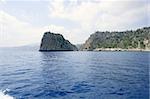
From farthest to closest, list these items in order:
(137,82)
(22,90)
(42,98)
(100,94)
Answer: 1. (137,82)
2. (22,90)
3. (100,94)
4. (42,98)

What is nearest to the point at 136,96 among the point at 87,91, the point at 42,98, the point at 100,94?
the point at 100,94

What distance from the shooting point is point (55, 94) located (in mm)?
26422

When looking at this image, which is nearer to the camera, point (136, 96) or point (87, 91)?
point (136, 96)

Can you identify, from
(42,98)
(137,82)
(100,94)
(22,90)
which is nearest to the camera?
(42,98)

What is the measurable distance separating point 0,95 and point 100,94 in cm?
1203

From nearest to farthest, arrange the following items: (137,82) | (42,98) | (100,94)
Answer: (42,98) → (100,94) → (137,82)

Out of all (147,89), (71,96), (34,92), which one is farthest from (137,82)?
(34,92)

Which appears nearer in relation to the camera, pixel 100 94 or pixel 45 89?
pixel 100 94

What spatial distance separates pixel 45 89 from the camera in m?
29.3

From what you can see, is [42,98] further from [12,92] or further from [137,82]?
[137,82]

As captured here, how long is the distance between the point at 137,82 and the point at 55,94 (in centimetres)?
1463

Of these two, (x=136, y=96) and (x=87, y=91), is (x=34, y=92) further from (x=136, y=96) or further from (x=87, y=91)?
(x=136, y=96)

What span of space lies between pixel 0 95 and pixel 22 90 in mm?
3521

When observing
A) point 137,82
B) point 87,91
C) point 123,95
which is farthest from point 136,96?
point 137,82
